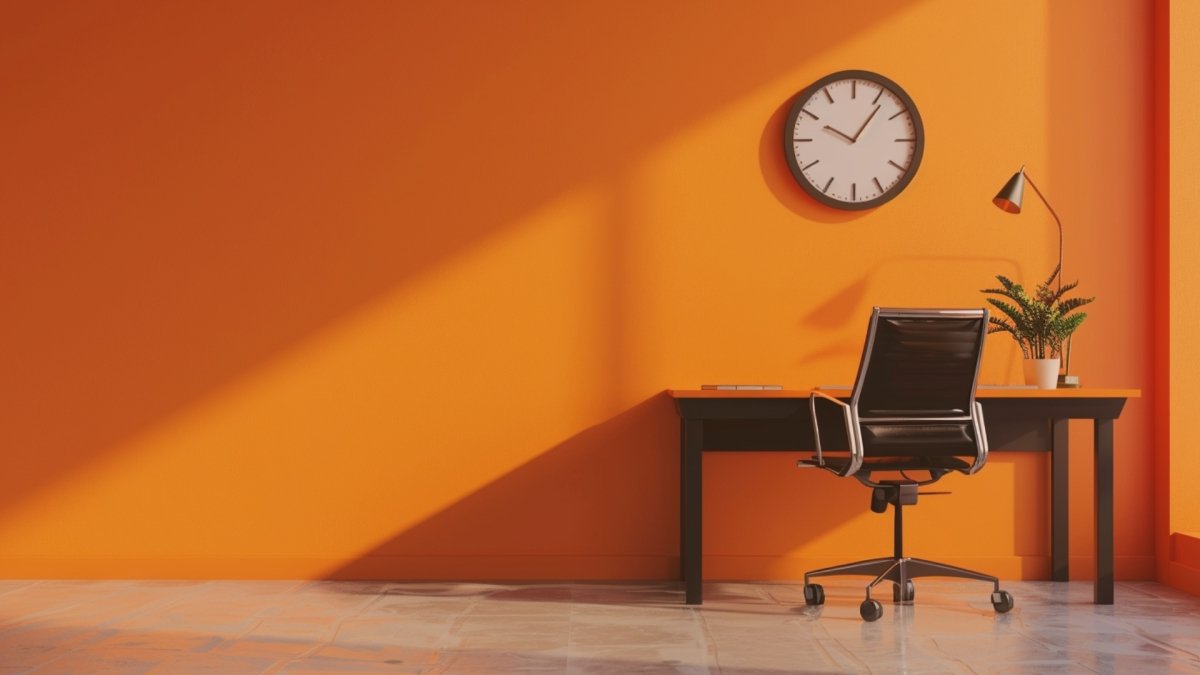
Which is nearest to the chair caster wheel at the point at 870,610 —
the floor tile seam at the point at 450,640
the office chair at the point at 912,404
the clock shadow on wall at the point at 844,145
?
the office chair at the point at 912,404

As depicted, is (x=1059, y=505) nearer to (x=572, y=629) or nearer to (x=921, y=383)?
(x=921, y=383)

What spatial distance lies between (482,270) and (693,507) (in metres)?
1.29

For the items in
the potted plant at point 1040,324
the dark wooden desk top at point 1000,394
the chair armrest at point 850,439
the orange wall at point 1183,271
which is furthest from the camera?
the orange wall at point 1183,271

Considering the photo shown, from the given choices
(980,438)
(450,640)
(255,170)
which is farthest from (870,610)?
(255,170)

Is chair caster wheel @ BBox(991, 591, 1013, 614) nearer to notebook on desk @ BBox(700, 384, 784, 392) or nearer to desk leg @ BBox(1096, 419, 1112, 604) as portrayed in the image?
desk leg @ BBox(1096, 419, 1112, 604)

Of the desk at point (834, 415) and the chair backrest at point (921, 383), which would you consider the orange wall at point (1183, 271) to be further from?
the chair backrest at point (921, 383)

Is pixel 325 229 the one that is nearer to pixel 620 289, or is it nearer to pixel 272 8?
pixel 272 8

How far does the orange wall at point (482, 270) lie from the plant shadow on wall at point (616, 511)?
12 millimetres

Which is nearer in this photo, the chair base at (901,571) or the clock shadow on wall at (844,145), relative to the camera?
the chair base at (901,571)

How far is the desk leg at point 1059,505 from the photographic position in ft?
15.3

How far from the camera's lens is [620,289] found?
4746mm

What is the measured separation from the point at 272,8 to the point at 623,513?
2460mm

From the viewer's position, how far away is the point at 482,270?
475cm

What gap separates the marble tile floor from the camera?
3.27 m
